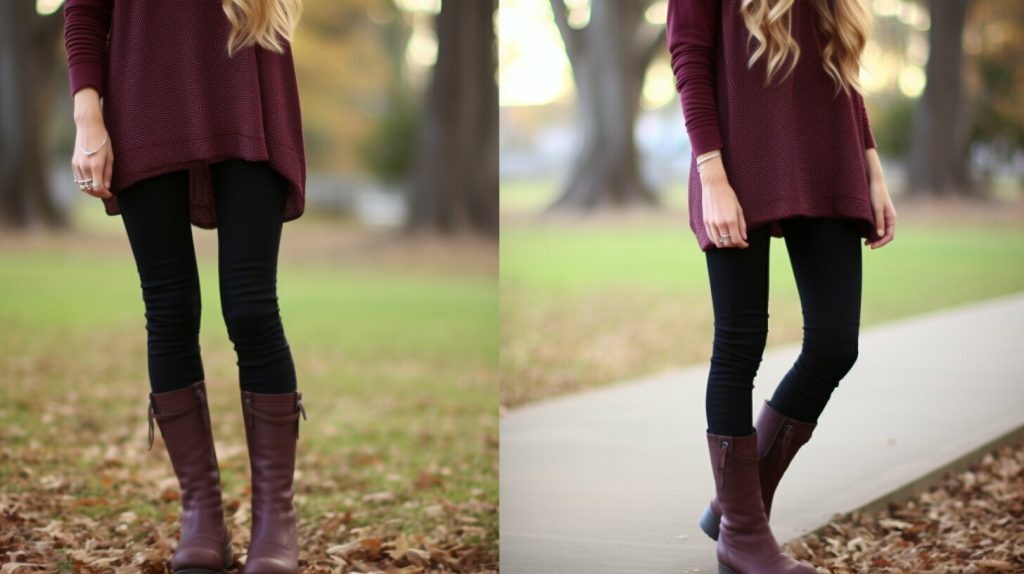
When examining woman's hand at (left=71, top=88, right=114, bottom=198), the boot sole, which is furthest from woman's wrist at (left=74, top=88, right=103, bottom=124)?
the boot sole

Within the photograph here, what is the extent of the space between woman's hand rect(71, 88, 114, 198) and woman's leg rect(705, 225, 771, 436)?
53.5 inches

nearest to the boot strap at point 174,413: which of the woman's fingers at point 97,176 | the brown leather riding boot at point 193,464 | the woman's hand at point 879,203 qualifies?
the brown leather riding boot at point 193,464

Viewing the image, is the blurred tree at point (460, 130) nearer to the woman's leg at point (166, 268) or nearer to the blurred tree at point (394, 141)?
the blurred tree at point (394, 141)

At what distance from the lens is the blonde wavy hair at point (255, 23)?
2.54m

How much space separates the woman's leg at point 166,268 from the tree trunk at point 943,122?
19.6 metres

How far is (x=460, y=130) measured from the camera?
15.9 metres

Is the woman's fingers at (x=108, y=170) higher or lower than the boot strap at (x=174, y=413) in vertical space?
higher

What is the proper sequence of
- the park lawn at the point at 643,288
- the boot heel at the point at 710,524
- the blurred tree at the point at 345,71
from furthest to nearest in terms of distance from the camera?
the blurred tree at the point at 345,71, the park lawn at the point at 643,288, the boot heel at the point at 710,524

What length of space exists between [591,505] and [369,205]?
24.9 m

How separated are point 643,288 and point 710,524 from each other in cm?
1062

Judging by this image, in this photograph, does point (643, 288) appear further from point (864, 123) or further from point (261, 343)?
point (261, 343)

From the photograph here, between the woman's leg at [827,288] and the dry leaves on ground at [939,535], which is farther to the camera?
the dry leaves on ground at [939,535]

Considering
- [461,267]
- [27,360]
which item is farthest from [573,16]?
[27,360]

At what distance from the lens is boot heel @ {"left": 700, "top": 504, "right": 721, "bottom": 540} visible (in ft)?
9.81
